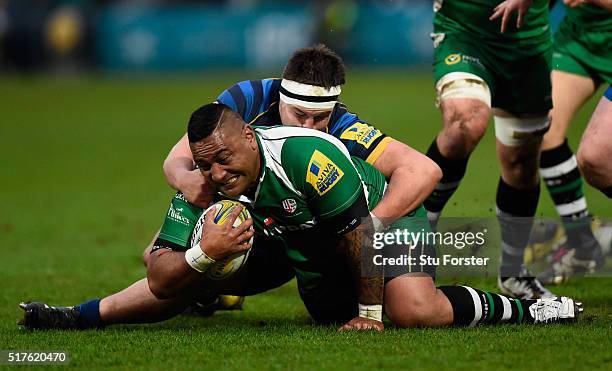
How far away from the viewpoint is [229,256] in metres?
5.64

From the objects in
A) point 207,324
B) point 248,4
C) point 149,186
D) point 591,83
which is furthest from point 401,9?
point 207,324

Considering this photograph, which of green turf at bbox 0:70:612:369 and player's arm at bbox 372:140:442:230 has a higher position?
player's arm at bbox 372:140:442:230

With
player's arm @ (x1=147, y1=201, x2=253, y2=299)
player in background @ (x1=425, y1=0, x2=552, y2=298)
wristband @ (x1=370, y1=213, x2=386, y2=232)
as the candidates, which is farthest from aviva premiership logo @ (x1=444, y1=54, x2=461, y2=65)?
player's arm @ (x1=147, y1=201, x2=253, y2=299)

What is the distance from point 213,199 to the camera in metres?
5.99

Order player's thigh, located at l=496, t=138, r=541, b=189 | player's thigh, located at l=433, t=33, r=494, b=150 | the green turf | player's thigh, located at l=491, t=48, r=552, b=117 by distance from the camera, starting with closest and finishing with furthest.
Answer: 1. the green turf
2. player's thigh, located at l=433, t=33, r=494, b=150
3. player's thigh, located at l=491, t=48, r=552, b=117
4. player's thigh, located at l=496, t=138, r=541, b=189

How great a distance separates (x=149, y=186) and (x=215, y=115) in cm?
896

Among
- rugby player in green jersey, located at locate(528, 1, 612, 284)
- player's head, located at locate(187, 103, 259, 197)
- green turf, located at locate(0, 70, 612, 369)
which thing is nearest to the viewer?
green turf, located at locate(0, 70, 612, 369)

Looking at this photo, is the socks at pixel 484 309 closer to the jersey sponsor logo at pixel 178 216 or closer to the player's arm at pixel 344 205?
the player's arm at pixel 344 205

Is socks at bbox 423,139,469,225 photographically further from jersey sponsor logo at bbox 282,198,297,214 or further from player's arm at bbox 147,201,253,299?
player's arm at bbox 147,201,253,299

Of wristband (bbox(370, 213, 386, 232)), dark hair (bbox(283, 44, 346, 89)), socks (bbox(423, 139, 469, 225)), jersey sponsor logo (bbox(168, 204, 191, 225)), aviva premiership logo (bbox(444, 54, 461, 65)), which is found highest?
dark hair (bbox(283, 44, 346, 89))

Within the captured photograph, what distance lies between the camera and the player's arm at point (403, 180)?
5.97m

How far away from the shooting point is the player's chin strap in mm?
6418

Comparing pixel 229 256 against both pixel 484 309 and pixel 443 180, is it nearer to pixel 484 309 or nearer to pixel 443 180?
pixel 484 309

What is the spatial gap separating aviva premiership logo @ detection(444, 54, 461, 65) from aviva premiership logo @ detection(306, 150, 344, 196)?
2.09 metres
